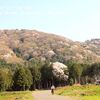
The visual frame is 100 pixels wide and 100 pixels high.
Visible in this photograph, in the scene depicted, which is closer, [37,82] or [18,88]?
[18,88]

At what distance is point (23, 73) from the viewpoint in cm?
17625

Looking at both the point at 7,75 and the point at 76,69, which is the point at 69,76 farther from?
the point at 7,75

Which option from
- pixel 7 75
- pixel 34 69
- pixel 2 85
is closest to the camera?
pixel 2 85

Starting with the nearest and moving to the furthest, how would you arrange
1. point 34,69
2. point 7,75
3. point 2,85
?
point 2,85
point 7,75
point 34,69

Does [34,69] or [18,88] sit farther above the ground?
[34,69]

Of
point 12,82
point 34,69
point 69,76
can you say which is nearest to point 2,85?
point 12,82

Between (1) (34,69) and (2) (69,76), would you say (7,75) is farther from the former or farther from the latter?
(2) (69,76)

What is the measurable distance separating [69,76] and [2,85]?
49.6 metres

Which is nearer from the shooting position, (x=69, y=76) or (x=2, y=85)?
(x=2, y=85)

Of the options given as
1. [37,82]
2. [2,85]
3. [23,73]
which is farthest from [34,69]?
[2,85]

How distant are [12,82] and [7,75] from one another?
9152 mm

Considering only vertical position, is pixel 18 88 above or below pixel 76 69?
below

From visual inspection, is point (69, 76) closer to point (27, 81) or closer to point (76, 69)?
point (76, 69)

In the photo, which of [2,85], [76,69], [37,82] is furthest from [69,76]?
[2,85]
